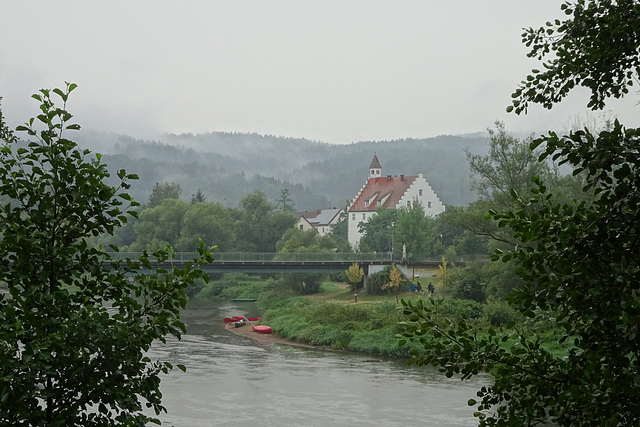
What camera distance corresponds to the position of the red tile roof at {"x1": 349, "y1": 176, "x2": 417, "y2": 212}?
9906 cm

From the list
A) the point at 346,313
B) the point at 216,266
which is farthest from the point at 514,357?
the point at 216,266

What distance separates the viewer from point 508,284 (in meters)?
37.8

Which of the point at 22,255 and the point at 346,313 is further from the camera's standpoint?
the point at 346,313

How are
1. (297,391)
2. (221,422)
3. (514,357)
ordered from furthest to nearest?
(297,391) < (221,422) < (514,357)

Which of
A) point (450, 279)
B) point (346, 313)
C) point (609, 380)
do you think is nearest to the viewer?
point (609, 380)

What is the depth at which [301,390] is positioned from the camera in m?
26.3

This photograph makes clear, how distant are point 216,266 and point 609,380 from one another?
56.6 m

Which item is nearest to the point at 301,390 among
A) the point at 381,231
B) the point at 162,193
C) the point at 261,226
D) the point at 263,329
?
the point at 263,329

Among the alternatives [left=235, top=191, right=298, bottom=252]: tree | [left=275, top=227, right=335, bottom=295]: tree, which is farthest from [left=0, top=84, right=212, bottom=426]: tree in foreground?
[left=235, top=191, right=298, bottom=252]: tree

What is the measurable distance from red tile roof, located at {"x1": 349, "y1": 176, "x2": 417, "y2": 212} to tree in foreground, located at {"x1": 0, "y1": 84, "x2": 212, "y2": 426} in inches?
3650

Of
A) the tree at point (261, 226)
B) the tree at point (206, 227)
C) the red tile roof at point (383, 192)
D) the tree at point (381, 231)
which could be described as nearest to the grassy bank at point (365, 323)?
the tree at point (206, 227)

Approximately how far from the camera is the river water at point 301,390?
21.6 m

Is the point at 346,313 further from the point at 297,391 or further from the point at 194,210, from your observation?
the point at 194,210

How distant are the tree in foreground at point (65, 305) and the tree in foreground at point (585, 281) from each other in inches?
81.8
